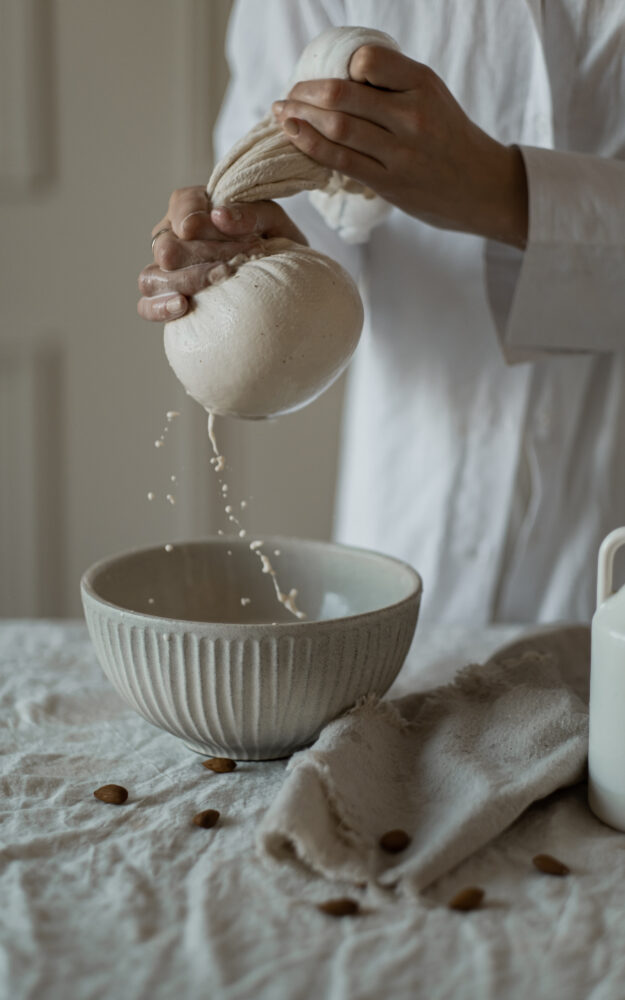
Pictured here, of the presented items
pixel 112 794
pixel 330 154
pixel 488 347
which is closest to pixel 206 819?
pixel 112 794

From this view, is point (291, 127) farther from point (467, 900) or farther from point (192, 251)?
point (467, 900)

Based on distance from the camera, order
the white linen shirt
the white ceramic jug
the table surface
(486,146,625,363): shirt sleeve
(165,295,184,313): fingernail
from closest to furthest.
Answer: the table surface, the white ceramic jug, (165,295,184,313): fingernail, (486,146,625,363): shirt sleeve, the white linen shirt

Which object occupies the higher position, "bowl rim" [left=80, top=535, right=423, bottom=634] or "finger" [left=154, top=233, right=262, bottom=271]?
"finger" [left=154, top=233, right=262, bottom=271]

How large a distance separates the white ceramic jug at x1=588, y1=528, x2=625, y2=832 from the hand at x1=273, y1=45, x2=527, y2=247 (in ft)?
1.03

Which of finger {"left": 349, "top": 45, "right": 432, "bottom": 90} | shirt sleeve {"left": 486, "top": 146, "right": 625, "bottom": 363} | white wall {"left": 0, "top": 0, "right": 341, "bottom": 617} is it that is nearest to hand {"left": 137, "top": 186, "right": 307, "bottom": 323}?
finger {"left": 349, "top": 45, "right": 432, "bottom": 90}

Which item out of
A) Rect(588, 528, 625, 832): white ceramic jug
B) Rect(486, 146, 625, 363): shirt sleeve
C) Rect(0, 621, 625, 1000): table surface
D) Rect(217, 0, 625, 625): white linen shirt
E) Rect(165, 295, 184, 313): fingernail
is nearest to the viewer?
Rect(0, 621, 625, 1000): table surface

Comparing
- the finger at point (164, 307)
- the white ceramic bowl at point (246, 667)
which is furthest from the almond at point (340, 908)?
the finger at point (164, 307)

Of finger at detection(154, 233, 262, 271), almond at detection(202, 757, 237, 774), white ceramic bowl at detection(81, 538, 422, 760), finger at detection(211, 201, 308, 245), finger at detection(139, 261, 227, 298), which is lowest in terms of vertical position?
almond at detection(202, 757, 237, 774)

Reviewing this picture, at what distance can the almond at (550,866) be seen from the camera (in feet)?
1.73

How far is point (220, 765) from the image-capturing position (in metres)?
0.65

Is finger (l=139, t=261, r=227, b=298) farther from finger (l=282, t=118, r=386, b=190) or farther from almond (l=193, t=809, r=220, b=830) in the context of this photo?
almond (l=193, t=809, r=220, b=830)

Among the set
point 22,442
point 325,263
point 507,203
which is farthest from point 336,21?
point 22,442

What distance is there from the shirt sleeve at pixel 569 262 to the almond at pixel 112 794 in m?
0.52

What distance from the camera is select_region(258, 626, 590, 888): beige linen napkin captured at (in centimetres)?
52
